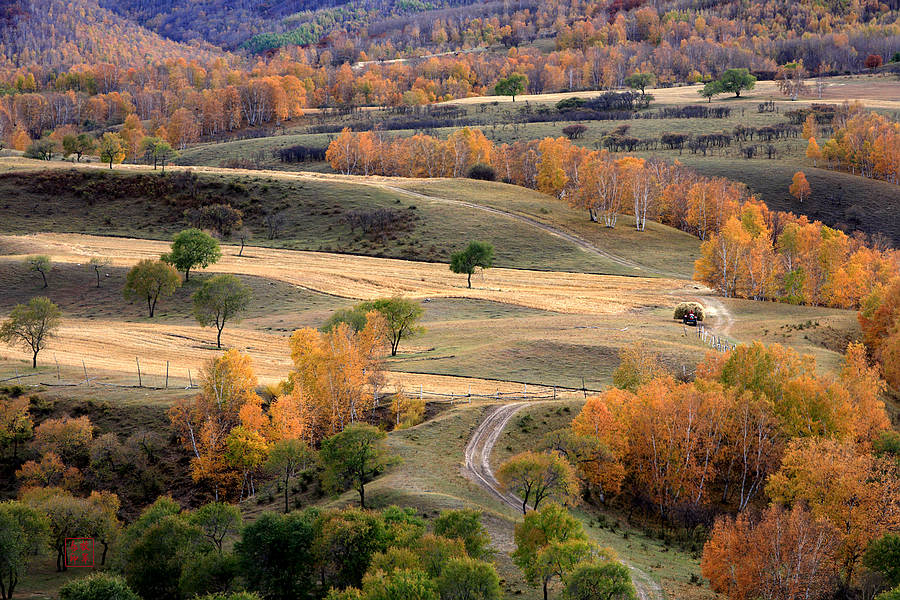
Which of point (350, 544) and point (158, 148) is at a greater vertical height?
point (158, 148)

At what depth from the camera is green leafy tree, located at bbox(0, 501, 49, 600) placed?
4562cm

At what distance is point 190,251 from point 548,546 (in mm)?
83325

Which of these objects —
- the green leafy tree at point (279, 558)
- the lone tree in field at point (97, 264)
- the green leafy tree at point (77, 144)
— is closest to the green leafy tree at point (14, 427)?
the green leafy tree at point (279, 558)

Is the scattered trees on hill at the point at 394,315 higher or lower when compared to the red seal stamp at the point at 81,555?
higher

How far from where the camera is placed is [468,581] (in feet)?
125

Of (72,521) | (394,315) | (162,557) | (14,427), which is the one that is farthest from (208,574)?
(394,315)

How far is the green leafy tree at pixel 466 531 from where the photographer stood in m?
41.7

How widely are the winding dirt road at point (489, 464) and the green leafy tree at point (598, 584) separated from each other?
370 cm

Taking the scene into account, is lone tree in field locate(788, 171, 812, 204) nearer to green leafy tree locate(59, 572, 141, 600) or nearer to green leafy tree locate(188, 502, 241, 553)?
green leafy tree locate(188, 502, 241, 553)

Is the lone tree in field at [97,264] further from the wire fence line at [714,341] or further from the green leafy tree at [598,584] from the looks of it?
the green leafy tree at [598,584]

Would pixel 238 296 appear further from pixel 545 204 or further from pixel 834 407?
pixel 545 204

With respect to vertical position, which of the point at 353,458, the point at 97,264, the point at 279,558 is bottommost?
the point at 279,558

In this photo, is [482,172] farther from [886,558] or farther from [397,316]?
[886,558]

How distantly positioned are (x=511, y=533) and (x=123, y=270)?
285ft
